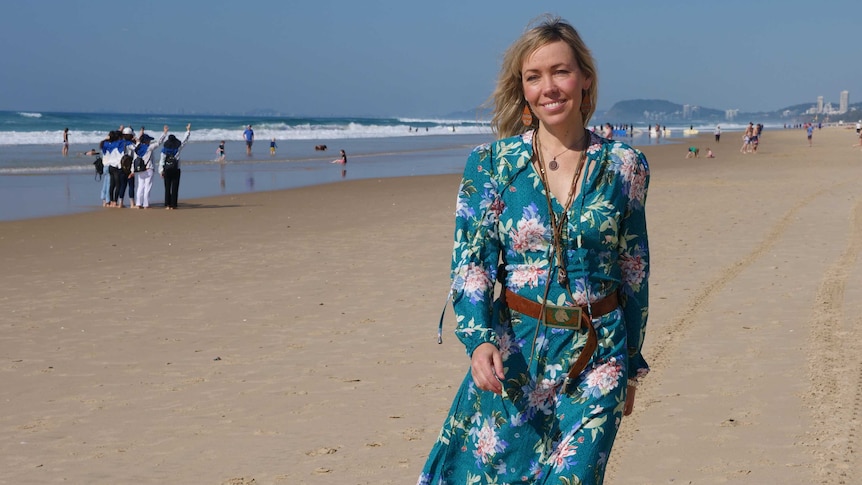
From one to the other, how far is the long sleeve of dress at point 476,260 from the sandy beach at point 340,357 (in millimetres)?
2284

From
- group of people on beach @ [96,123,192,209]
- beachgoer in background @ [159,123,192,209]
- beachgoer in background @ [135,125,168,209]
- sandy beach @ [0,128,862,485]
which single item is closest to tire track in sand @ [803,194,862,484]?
sandy beach @ [0,128,862,485]

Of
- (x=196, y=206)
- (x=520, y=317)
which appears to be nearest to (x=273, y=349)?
(x=520, y=317)

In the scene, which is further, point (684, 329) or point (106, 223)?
point (106, 223)

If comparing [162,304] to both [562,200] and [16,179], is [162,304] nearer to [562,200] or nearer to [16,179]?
[562,200]

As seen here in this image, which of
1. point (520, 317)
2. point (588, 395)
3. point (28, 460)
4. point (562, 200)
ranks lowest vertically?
point (28, 460)

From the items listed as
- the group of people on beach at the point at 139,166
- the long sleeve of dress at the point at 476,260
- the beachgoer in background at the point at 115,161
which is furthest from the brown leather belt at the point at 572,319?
the beachgoer in background at the point at 115,161

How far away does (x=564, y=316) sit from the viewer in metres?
2.78

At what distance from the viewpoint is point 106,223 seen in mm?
16812

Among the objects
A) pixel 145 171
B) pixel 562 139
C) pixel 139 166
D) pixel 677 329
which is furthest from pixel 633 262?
pixel 145 171

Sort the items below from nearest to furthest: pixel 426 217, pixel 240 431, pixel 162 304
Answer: pixel 240 431
pixel 162 304
pixel 426 217

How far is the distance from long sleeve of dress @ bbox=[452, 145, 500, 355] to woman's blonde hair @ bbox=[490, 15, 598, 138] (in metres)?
0.27

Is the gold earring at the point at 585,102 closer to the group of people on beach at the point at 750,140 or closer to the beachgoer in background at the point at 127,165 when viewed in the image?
the beachgoer in background at the point at 127,165

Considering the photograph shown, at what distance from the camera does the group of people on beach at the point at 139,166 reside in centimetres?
1916

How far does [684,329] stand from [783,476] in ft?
10.3
